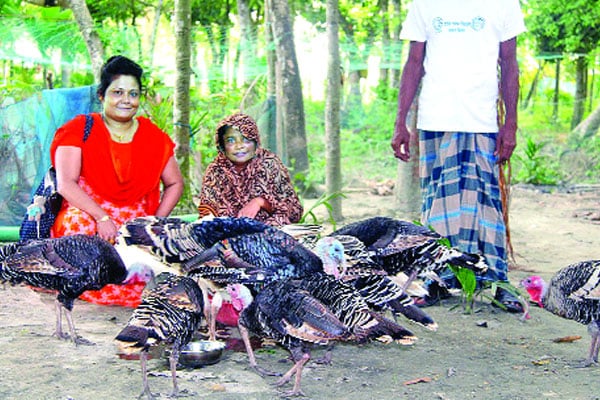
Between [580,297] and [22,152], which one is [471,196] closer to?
[580,297]

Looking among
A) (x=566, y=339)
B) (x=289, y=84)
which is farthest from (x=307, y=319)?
(x=289, y=84)

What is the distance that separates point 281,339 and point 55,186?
2285 mm

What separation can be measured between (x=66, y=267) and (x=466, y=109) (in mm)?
2799

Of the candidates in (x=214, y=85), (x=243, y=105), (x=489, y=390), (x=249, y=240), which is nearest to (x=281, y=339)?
(x=249, y=240)

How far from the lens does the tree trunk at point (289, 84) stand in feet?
27.1

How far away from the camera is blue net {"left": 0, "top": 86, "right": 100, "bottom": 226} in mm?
6465

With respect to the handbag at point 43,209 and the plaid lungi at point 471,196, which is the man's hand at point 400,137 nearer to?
the plaid lungi at point 471,196

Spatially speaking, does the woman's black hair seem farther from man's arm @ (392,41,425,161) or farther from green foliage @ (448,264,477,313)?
green foliage @ (448,264,477,313)

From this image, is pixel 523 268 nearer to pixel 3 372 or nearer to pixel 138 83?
pixel 138 83

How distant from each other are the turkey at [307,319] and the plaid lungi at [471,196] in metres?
1.54

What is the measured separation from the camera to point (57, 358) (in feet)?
12.1

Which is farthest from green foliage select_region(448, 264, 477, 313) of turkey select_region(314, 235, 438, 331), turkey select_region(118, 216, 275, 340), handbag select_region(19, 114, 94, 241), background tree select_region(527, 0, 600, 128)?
background tree select_region(527, 0, 600, 128)

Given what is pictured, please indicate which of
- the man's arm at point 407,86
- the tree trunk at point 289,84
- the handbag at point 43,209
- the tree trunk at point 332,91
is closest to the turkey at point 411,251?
the man's arm at point 407,86

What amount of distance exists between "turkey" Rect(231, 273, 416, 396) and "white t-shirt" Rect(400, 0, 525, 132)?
68.1 inches
